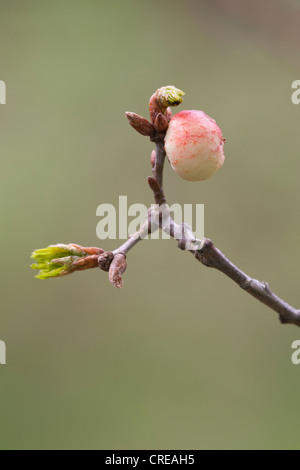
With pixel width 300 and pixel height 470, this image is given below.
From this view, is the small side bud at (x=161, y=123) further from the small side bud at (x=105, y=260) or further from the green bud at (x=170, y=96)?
the small side bud at (x=105, y=260)

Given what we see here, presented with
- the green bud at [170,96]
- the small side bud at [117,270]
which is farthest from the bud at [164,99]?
the small side bud at [117,270]

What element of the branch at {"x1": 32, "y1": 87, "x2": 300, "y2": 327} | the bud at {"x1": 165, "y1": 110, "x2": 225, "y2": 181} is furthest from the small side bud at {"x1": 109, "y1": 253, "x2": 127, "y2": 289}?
the bud at {"x1": 165, "y1": 110, "x2": 225, "y2": 181}

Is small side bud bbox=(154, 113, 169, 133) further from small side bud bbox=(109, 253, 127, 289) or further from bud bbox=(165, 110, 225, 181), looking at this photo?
small side bud bbox=(109, 253, 127, 289)

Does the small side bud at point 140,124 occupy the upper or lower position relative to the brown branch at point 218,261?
upper

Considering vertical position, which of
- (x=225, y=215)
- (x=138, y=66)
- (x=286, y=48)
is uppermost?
(x=138, y=66)

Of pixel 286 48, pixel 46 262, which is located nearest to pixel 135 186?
pixel 286 48

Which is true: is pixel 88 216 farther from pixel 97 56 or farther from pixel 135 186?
pixel 97 56
